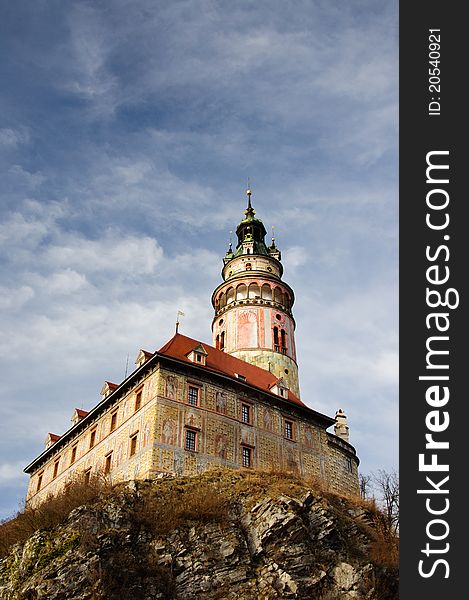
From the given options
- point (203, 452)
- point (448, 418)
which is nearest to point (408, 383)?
point (448, 418)

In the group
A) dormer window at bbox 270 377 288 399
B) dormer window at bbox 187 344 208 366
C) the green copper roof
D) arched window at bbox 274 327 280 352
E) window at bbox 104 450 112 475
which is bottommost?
window at bbox 104 450 112 475

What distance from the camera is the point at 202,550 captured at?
2781cm

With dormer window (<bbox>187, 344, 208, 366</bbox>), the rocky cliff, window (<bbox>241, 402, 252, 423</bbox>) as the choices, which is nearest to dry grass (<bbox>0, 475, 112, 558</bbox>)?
the rocky cliff

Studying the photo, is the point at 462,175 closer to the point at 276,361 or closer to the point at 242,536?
the point at 242,536

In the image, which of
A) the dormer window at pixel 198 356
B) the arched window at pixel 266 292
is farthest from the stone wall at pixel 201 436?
the arched window at pixel 266 292

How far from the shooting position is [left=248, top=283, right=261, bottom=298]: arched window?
184 ft

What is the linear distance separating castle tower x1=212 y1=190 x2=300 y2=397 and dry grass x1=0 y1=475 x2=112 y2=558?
77.0 ft

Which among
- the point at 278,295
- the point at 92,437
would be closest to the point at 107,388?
the point at 92,437

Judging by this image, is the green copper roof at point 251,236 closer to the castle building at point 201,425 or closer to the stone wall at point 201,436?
the castle building at point 201,425

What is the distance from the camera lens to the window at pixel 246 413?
129ft

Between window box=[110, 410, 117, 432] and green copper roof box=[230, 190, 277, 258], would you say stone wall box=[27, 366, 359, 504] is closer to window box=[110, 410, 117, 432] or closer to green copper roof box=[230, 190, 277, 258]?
window box=[110, 410, 117, 432]

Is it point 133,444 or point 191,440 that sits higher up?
point 191,440

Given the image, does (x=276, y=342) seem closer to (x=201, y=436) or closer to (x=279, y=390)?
(x=279, y=390)

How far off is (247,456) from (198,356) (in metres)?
6.49
